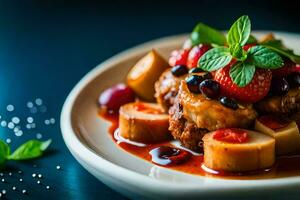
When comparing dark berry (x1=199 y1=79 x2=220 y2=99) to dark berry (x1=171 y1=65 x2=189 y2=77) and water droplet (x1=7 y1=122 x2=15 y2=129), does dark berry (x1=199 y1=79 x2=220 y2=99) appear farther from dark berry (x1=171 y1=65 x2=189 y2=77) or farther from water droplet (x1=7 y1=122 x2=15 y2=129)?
water droplet (x1=7 y1=122 x2=15 y2=129)

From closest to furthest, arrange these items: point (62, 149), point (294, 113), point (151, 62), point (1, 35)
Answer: point (294, 113) < point (62, 149) < point (151, 62) < point (1, 35)

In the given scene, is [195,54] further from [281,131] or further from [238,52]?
[281,131]

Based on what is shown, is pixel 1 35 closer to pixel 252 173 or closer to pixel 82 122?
pixel 82 122

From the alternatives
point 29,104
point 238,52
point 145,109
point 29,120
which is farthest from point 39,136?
point 238,52

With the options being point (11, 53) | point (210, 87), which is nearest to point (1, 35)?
point (11, 53)

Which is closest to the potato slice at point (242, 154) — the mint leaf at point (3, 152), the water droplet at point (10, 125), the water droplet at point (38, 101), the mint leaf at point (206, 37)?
the mint leaf at point (206, 37)
